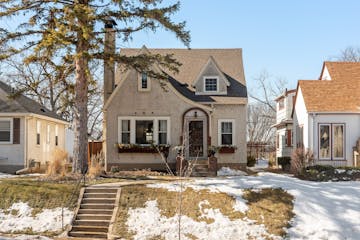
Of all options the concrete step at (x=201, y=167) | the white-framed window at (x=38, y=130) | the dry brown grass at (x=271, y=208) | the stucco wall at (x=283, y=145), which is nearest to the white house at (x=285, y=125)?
the stucco wall at (x=283, y=145)

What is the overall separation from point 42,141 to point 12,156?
3.42m

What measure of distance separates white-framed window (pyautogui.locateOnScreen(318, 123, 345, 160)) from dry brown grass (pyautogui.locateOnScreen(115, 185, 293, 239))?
9.81 m

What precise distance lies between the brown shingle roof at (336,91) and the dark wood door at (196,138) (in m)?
5.89

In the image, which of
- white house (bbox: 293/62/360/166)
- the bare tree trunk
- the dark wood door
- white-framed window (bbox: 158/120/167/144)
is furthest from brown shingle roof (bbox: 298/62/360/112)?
the bare tree trunk

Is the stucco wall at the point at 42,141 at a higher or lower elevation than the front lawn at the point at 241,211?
higher

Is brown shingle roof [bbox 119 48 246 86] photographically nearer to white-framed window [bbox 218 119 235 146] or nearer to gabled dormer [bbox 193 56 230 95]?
gabled dormer [bbox 193 56 230 95]

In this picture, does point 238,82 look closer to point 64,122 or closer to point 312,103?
point 312,103

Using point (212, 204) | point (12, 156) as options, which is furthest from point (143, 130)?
point (212, 204)

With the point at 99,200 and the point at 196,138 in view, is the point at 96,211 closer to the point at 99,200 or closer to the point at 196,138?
the point at 99,200

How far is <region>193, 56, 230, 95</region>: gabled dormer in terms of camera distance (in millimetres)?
24922

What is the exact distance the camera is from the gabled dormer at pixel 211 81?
981 inches

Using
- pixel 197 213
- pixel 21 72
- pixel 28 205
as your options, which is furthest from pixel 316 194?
pixel 21 72

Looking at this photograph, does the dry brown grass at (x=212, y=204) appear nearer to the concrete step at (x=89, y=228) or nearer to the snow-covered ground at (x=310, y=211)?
the snow-covered ground at (x=310, y=211)

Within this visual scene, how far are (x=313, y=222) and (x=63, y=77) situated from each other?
12564mm
